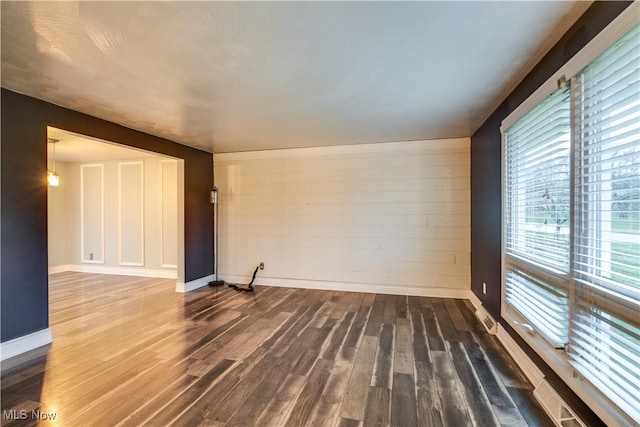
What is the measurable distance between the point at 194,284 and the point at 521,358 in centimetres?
453

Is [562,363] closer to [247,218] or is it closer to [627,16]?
[627,16]

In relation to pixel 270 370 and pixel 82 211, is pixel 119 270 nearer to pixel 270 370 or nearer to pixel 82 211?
pixel 82 211

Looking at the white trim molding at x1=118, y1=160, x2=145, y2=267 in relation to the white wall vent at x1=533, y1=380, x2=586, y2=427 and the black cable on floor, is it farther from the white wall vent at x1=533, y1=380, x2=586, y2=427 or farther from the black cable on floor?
the white wall vent at x1=533, y1=380, x2=586, y2=427

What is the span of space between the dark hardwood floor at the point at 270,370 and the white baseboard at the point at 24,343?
5.0 inches

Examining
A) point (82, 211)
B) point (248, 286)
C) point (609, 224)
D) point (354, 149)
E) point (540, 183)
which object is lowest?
point (248, 286)

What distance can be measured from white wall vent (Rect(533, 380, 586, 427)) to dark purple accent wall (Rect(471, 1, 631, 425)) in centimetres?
4

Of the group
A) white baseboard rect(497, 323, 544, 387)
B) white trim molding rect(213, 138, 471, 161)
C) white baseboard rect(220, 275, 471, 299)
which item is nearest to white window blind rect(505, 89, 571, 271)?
white baseboard rect(497, 323, 544, 387)

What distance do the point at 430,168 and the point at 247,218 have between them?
129 inches

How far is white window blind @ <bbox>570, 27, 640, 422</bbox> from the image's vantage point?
1.21 metres

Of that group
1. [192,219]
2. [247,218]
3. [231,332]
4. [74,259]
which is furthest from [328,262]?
[74,259]

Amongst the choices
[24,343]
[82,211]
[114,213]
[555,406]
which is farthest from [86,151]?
[555,406]

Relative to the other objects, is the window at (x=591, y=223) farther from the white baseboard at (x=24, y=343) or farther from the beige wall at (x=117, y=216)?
the beige wall at (x=117, y=216)

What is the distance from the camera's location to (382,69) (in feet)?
7.05

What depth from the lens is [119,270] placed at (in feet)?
19.3
